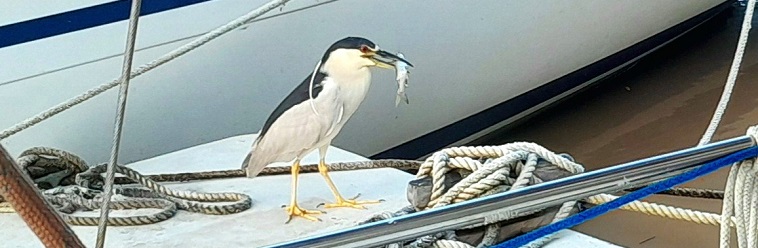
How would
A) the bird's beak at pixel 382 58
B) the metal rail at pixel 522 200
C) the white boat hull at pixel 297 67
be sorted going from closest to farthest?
1. the metal rail at pixel 522 200
2. the bird's beak at pixel 382 58
3. the white boat hull at pixel 297 67

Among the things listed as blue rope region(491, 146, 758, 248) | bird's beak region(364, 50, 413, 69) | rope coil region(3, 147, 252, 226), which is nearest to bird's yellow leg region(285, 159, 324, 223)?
rope coil region(3, 147, 252, 226)

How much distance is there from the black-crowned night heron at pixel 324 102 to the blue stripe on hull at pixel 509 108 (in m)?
1.33

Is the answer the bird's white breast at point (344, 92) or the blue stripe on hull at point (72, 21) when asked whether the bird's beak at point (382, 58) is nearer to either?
the bird's white breast at point (344, 92)

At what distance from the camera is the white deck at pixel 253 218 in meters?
1.83

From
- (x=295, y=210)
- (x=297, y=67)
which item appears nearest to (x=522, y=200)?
(x=295, y=210)

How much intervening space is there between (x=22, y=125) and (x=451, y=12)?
156 centimetres

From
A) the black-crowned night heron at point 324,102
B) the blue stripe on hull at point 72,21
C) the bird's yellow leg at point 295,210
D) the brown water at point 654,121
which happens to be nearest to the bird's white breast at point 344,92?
the black-crowned night heron at point 324,102

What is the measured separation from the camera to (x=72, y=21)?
230 cm

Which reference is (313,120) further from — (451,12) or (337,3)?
(451,12)

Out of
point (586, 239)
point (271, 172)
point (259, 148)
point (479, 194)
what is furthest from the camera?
point (271, 172)

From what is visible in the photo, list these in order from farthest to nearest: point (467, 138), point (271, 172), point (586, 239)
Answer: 1. point (467, 138)
2. point (271, 172)
3. point (586, 239)

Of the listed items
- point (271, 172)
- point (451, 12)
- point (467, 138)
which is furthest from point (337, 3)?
point (467, 138)

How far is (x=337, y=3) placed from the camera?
278 centimetres

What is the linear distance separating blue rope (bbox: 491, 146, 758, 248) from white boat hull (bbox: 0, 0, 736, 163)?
1.44m
